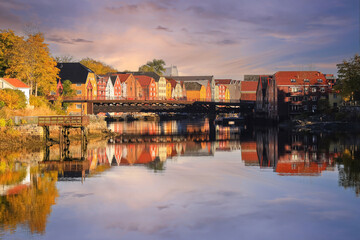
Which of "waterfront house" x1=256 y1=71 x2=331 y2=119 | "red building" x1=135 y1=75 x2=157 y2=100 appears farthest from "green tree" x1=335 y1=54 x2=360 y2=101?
"red building" x1=135 y1=75 x2=157 y2=100

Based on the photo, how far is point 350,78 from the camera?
3573 inches

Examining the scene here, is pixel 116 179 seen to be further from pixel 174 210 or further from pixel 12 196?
pixel 174 210

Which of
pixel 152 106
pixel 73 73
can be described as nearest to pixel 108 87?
pixel 73 73

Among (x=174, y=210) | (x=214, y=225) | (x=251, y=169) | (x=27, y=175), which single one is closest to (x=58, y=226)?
(x=174, y=210)

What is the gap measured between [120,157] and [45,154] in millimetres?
8603

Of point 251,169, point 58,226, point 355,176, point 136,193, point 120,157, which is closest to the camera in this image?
point 58,226

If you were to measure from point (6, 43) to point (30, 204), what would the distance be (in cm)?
6508

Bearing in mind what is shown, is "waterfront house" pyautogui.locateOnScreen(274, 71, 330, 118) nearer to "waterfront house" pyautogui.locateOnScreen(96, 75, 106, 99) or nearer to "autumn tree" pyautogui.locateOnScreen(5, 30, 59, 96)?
"waterfront house" pyautogui.locateOnScreen(96, 75, 106, 99)

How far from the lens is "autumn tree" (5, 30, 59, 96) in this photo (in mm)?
79125

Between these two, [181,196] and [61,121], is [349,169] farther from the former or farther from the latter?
[61,121]

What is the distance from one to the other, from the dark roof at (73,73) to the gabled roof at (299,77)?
188ft

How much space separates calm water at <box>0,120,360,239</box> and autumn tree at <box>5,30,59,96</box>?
38451 millimetres

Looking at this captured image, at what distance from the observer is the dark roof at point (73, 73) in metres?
124

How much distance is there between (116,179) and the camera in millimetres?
33156
